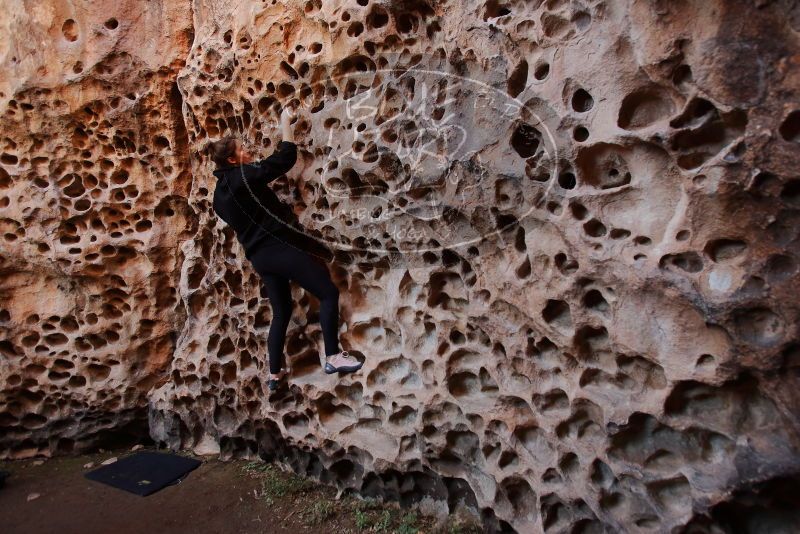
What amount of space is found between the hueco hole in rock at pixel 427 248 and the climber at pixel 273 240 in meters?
0.02

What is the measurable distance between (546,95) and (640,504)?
5.32 feet

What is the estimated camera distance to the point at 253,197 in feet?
10.3

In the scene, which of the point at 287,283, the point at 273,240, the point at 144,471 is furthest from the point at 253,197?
the point at 144,471

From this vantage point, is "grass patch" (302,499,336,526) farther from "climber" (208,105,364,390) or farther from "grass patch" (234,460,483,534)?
"climber" (208,105,364,390)

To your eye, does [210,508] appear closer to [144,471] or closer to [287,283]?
[144,471]

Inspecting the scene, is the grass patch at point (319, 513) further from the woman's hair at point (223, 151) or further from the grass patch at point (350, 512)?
the woman's hair at point (223, 151)

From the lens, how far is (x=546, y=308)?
101 inches

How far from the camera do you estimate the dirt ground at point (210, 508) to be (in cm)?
321

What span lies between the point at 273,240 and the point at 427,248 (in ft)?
2.66

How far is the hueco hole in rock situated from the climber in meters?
→ 0.02

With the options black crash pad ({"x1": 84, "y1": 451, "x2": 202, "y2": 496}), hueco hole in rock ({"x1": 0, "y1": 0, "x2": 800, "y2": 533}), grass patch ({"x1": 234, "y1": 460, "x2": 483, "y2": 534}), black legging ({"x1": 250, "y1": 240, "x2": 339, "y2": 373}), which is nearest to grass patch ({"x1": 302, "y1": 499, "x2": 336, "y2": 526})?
grass patch ({"x1": 234, "y1": 460, "x2": 483, "y2": 534})

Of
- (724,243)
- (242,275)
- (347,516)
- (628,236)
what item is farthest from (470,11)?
(347,516)

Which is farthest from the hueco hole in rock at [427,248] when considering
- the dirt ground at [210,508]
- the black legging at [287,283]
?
the dirt ground at [210,508]

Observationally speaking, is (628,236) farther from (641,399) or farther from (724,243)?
(641,399)
